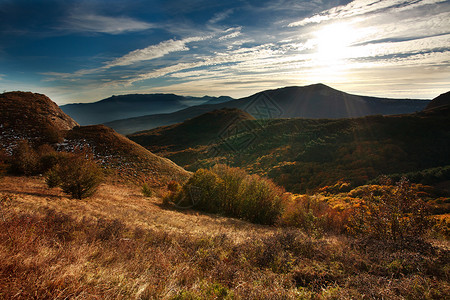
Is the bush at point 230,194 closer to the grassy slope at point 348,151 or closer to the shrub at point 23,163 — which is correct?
the shrub at point 23,163

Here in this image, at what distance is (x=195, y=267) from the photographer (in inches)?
191

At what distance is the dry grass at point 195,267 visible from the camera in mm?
3041

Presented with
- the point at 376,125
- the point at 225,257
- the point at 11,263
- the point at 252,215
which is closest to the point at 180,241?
the point at 225,257

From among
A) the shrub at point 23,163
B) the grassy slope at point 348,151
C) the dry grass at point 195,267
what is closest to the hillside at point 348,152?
the grassy slope at point 348,151

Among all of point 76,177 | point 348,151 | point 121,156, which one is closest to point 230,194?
point 76,177

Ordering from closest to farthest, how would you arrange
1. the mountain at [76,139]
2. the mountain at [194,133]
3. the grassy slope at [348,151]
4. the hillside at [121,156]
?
the mountain at [76,139] < the hillside at [121,156] < the grassy slope at [348,151] < the mountain at [194,133]

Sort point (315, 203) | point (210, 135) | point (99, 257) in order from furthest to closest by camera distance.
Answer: point (210, 135) → point (315, 203) → point (99, 257)

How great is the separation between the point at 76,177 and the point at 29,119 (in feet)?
86.7

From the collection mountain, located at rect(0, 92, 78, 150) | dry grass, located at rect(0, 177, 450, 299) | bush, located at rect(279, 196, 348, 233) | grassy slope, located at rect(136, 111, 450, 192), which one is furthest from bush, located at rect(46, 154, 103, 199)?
grassy slope, located at rect(136, 111, 450, 192)

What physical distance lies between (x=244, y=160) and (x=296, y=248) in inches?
2116

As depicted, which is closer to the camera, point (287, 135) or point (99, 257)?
point (99, 257)

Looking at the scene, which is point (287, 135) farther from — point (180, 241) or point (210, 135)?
point (180, 241)

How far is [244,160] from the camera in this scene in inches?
2382

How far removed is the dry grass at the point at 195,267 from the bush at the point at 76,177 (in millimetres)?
9170
